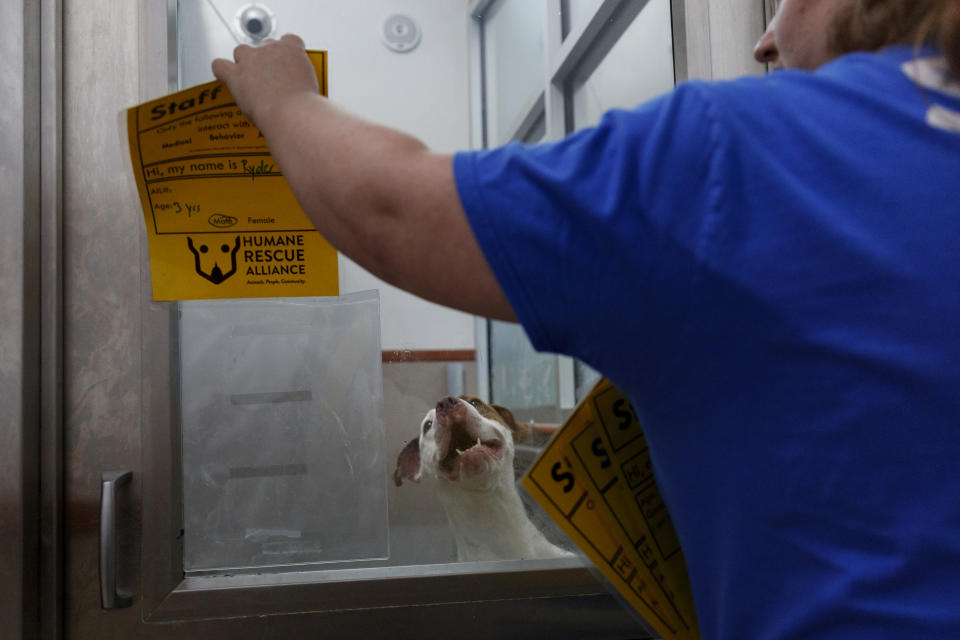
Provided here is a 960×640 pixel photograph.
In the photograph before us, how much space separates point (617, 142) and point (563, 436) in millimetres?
230

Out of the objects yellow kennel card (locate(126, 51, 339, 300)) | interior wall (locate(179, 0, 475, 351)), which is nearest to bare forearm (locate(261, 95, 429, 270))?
yellow kennel card (locate(126, 51, 339, 300))

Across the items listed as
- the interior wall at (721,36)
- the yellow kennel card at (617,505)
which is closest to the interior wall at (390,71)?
the interior wall at (721,36)

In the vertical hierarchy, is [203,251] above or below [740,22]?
below

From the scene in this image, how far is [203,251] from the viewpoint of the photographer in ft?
2.23

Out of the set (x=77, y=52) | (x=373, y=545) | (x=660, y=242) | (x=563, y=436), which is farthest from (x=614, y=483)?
(x=77, y=52)

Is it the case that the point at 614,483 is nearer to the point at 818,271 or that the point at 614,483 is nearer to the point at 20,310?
the point at 818,271

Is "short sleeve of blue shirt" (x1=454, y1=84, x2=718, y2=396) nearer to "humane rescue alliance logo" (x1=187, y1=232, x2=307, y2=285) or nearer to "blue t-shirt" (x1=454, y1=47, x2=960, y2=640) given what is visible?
"blue t-shirt" (x1=454, y1=47, x2=960, y2=640)

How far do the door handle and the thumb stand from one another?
47 centimetres

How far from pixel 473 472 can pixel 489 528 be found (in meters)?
0.08

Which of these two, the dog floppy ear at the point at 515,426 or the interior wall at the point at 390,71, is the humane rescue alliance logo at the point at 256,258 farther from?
the dog floppy ear at the point at 515,426

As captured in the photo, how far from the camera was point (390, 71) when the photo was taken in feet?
3.00

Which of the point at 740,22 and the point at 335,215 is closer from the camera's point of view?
the point at 335,215

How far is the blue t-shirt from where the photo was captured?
0.33m

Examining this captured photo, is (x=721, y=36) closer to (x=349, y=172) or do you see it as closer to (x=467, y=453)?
(x=467, y=453)
